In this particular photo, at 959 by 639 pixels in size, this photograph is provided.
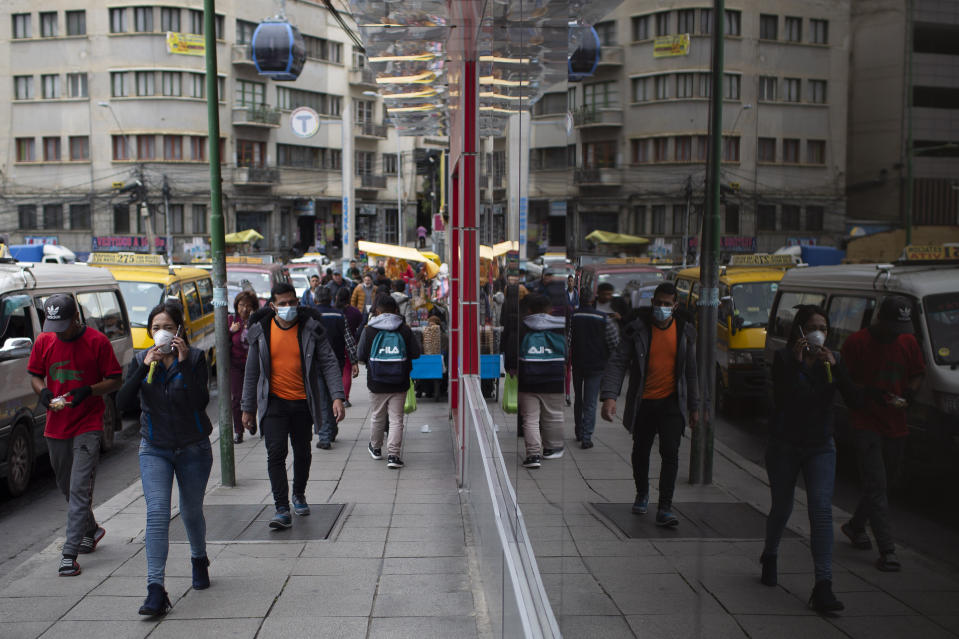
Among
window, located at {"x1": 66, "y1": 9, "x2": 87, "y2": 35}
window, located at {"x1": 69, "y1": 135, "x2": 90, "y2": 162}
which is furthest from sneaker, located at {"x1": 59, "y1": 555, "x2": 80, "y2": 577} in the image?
window, located at {"x1": 69, "y1": 135, "x2": 90, "y2": 162}

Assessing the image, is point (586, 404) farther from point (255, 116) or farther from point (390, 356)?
point (255, 116)

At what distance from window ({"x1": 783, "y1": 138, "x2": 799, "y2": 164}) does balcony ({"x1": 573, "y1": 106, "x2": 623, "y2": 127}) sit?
1.13ft

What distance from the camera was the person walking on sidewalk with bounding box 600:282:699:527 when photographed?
1194 millimetres

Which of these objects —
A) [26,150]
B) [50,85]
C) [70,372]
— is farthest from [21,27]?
[70,372]

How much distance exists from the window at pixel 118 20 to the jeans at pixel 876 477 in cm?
2756

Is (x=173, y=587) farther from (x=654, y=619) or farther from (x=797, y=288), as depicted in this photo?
(x=797, y=288)

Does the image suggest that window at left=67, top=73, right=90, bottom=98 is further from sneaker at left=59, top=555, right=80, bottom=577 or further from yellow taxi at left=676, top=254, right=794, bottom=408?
yellow taxi at left=676, top=254, right=794, bottom=408

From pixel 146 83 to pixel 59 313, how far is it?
1147 inches

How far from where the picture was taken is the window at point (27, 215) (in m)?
41.5

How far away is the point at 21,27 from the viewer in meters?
30.2

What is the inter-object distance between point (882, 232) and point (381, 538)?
5.82 metres

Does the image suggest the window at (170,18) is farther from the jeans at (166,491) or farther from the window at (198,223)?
the jeans at (166,491)

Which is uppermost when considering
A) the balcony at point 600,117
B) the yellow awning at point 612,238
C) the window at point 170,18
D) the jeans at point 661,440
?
the window at point 170,18

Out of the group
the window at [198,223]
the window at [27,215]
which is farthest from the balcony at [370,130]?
A: the window at [198,223]
